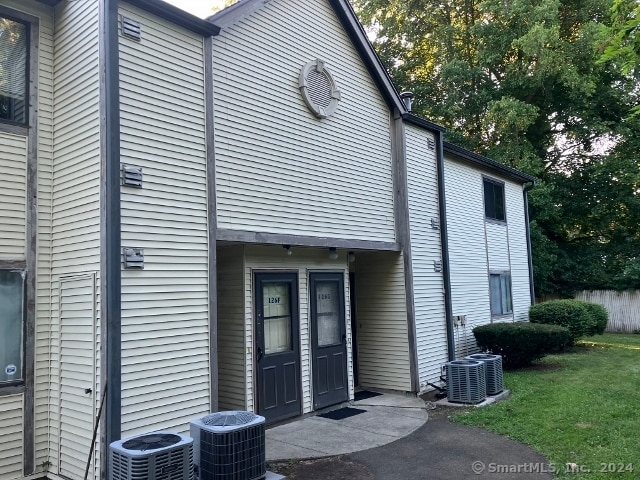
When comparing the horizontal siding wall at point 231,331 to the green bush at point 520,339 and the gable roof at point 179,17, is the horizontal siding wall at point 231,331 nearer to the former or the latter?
the gable roof at point 179,17

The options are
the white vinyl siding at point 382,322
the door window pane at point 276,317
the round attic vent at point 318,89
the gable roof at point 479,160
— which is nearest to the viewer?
the door window pane at point 276,317

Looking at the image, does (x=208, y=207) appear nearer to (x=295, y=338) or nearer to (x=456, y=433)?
(x=295, y=338)

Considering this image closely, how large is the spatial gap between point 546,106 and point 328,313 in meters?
19.2

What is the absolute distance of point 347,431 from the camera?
23.6ft

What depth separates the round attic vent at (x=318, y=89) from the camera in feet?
26.2

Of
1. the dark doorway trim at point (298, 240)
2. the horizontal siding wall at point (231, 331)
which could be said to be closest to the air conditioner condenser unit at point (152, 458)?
the dark doorway trim at point (298, 240)

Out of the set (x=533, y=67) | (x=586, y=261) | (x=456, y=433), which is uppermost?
(x=533, y=67)

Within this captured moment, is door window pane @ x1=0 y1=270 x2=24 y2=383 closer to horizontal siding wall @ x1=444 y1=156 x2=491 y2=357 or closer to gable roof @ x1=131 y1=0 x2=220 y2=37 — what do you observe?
gable roof @ x1=131 y1=0 x2=220 y2=37

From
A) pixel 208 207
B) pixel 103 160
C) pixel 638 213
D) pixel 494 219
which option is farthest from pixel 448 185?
pixel 638 213

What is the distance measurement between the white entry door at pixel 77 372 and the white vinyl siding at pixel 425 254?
237 inches

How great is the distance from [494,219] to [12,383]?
11.8 metres

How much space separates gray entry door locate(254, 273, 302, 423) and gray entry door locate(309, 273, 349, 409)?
412mm

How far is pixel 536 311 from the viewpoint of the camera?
14742mm

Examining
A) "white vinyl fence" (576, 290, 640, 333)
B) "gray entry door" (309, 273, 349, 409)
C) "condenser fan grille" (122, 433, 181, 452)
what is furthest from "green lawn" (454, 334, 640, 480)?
"white vinyl fence" (576, 290, 640, 333)
